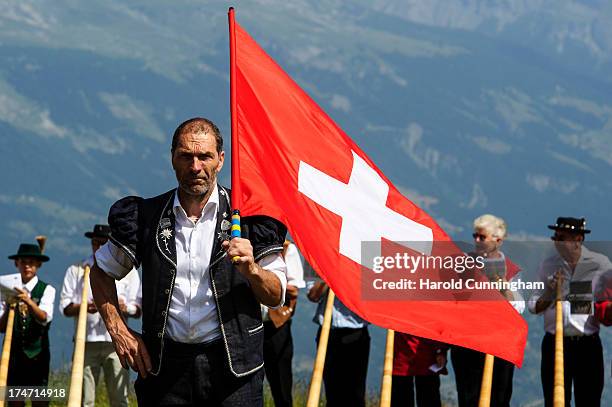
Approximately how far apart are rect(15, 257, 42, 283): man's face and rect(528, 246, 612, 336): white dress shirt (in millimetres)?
4465

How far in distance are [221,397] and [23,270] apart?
6697 millimetres

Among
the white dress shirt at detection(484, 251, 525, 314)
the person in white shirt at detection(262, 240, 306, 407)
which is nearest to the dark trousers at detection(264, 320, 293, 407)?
the person in white shirt at detection(262, 240, 306, 407)

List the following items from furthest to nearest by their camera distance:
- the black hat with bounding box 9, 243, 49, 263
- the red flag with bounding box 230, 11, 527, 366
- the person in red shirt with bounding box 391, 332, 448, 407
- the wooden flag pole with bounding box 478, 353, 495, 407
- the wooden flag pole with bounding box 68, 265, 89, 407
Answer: the black hat with bounding box 9, 243, 49, 263, the person in red shirt with bounding box 391, 332, 448, 407, the wooden flag pole with bounding box 478, 353, 495, 407, the wooden flag pole with bounding box 68, 265, 89, 407, the red flag with bounding box 230, 11, 527, 366

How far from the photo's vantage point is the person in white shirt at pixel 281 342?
12.5 metres

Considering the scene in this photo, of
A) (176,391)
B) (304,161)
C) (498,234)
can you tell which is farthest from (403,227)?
(498,234)

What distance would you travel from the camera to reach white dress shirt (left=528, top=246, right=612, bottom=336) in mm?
10688

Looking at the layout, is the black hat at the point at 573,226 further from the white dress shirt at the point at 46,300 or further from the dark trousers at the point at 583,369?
the white dress shirt at the point at 46,300

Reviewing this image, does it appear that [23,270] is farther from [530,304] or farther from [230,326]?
[230,326]

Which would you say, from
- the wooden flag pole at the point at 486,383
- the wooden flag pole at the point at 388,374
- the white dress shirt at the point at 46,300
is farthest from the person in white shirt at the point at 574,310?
the white dress shirt at the point at 46,300

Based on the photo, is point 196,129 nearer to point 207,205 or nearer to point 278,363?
point 207,205

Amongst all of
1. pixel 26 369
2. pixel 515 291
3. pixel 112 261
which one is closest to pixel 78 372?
pixel 112 261

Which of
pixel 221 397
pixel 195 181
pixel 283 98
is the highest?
pixel 283 98

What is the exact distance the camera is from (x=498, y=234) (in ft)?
35.8

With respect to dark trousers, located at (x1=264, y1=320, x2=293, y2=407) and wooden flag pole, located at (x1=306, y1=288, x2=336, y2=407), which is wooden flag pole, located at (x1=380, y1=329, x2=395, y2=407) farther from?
dark trousers, located at (x1=264, y1=320, x2=293, y2=407)
